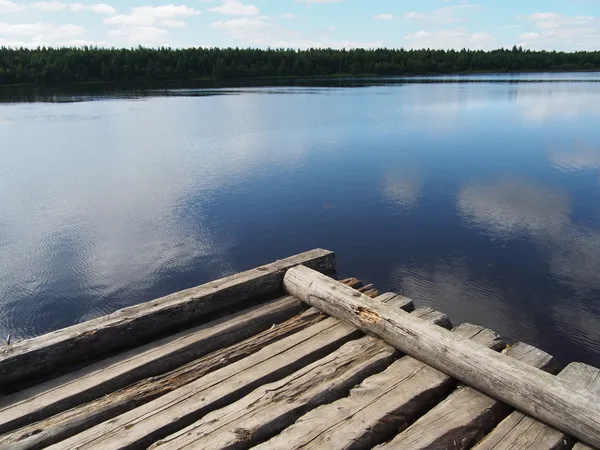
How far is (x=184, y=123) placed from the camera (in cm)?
3344

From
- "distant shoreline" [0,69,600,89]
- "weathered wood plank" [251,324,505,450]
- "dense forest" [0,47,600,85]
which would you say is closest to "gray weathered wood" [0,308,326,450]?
"weathered wood plank" [251,324,505,450]

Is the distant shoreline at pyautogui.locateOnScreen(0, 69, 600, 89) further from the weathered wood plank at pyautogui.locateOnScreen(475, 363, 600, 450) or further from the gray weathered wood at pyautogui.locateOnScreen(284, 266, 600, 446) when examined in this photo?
the weathered wood plank at pyautogui.locateOnScreen(475, 363, 600, 450)

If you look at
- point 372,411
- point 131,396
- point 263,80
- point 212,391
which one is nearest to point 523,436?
point 372,411

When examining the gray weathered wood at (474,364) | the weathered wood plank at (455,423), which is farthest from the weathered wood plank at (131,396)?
the weathered wood plank at (455,423)

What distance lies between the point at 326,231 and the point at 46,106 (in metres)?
44.4

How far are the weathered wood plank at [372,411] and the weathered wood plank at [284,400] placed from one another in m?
0.12

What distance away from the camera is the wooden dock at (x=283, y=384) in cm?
365

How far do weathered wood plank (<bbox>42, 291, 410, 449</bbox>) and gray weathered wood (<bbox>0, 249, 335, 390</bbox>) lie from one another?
0.92m

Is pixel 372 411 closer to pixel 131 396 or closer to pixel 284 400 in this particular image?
pixel 284 400

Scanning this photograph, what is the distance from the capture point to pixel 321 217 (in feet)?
45.1

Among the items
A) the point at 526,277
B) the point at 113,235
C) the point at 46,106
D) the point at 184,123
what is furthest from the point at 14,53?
the point at 526,277

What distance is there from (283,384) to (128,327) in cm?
175

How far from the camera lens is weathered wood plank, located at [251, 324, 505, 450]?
3.61 metres

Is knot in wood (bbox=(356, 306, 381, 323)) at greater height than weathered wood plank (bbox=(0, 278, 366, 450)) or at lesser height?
greater
